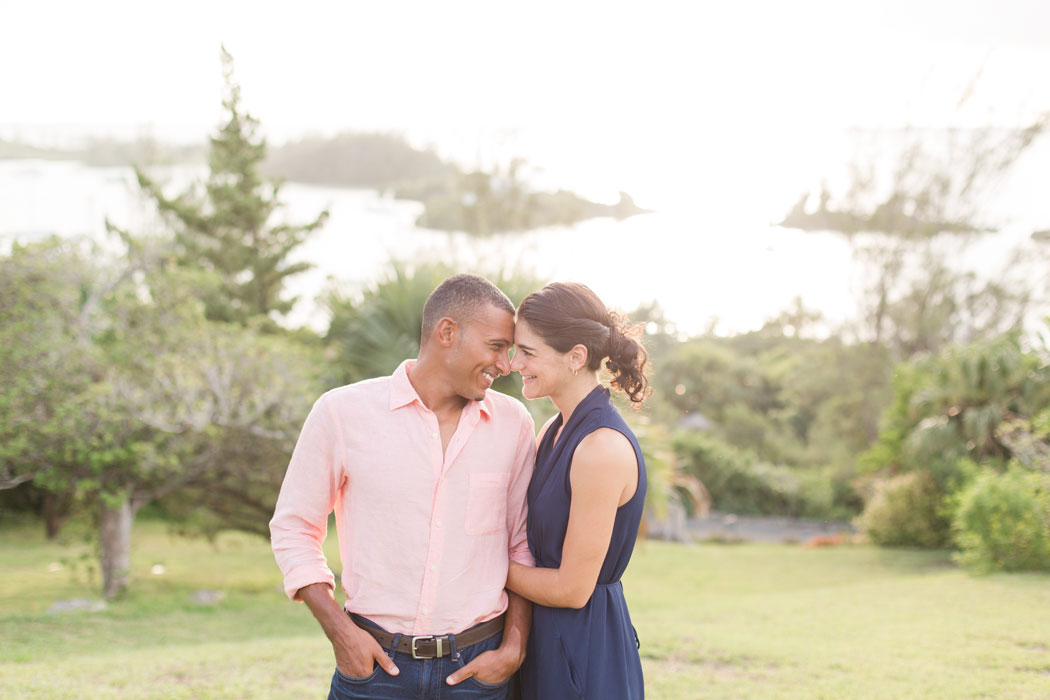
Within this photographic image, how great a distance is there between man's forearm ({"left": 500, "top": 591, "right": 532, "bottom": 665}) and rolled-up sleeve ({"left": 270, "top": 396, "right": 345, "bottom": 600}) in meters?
0.54

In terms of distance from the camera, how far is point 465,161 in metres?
38.7

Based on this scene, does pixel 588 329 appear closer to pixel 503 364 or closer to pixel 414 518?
pixel 503 364

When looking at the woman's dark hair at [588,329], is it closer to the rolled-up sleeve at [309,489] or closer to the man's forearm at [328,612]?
the rolled-up sleeve at [309,489]

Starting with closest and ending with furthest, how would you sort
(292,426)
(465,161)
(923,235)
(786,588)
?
(292,426)
(786,588)
(923,235)
(465,161)

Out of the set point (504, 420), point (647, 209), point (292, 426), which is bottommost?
point (292, 426)

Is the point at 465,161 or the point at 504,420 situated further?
the point at 465,161

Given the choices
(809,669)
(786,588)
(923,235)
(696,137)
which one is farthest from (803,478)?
(809,669)

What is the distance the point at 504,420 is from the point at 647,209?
37.0 metres

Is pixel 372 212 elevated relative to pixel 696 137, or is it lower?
lower

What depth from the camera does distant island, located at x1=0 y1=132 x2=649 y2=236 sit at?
123 feet

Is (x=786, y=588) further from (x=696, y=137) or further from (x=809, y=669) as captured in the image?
(x=696, y=137)

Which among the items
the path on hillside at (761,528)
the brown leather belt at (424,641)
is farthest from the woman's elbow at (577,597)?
the path on hillside at (761,528)

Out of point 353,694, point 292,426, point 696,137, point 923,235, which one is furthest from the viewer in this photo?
point 696,137

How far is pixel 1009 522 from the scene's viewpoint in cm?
1140
